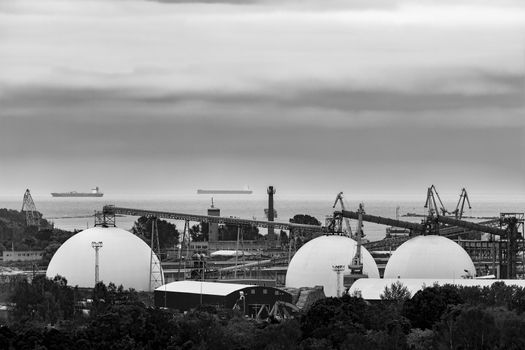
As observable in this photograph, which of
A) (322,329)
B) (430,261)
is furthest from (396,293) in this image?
(322,329)

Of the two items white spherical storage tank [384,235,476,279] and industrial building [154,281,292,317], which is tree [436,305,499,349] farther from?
white spherical storage tank [384,235,476,279]

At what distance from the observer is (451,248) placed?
277 ft

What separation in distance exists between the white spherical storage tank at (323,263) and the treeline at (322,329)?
57.2 feet

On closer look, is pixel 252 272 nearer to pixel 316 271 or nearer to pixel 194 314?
pixel 316 271

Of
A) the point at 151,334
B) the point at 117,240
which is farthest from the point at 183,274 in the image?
the point at 151,334

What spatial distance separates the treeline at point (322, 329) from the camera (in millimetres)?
51406

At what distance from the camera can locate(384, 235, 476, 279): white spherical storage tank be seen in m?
82.9

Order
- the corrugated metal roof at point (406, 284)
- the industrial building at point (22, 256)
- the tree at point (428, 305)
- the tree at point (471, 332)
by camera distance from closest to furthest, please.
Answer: the tree at point (471, 332)
the tree at point (428, 305)
the corrugated metal roof at point (406, 284)
the industrial building at point (22, 256)

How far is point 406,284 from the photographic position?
7706cm

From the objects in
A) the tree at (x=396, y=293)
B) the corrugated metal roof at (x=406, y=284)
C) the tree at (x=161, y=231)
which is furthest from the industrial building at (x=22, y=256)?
the tree at (x=396, y=293)

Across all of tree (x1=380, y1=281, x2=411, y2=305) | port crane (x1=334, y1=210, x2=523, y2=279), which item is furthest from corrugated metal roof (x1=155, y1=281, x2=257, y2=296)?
port crane (x1=334, y1=210, x2=523, y2=279)

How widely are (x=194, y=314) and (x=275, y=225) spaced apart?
42858 mm

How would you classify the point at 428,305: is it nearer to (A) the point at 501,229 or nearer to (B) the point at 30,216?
(A) the point at 501,229

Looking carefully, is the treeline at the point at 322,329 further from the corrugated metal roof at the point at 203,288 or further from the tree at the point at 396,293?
the corrugated metal roof at the point at 203,288
